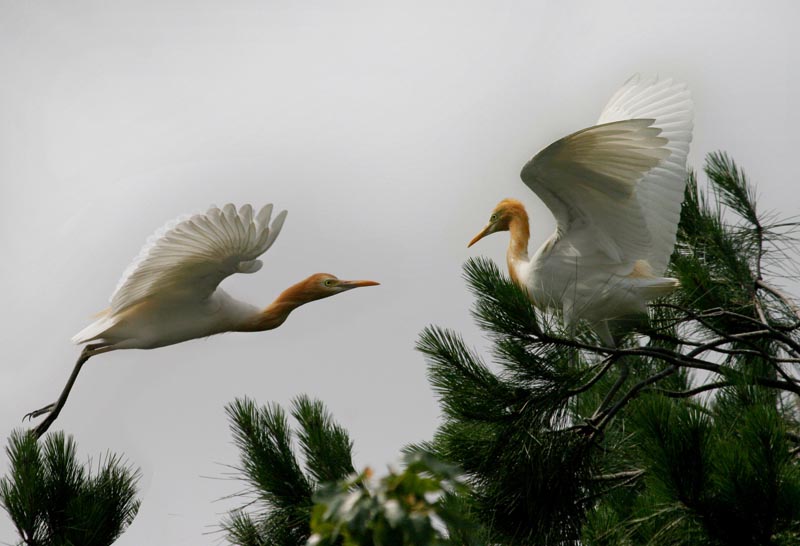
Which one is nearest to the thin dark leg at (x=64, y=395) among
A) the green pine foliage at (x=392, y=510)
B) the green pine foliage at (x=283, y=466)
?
the green pine foliage at (x=283, y=466)

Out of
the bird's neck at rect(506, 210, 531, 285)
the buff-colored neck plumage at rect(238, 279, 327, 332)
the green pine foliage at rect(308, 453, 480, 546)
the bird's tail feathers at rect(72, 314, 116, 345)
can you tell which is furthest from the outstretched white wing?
the green pine foliage at rect(308, 453, 480, 546)

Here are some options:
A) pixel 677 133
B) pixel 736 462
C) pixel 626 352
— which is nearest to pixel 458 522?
pixel 736 462

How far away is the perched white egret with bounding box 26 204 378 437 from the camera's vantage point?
4.44m

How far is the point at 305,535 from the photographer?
382cm

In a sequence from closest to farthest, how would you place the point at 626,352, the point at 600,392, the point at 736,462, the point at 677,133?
the point at 736,462, the point at 626,352, the point at 600,392, the point at 677,133

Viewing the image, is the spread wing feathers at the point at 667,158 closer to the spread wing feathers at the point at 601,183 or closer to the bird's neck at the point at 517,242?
the spread wing feathers at the point at 601,183

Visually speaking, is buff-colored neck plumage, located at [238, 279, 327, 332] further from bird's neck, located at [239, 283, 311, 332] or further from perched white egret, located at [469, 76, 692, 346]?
perched white egret, located at [469, 76, 692, 346]

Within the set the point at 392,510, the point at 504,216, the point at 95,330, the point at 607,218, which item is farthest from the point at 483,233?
the point at 392,510

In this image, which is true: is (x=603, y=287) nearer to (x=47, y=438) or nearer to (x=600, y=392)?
(x=600, y=392)

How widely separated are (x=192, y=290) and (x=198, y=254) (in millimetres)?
352

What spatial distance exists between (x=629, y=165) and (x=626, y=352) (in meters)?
1.17

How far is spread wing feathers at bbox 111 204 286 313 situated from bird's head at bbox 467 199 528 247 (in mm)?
1180

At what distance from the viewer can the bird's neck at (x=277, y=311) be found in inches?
209

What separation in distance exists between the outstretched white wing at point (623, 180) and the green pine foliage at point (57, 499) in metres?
1.98
